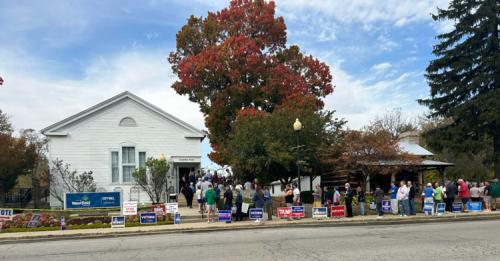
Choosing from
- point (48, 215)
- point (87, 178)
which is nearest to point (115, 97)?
point (87, 178)

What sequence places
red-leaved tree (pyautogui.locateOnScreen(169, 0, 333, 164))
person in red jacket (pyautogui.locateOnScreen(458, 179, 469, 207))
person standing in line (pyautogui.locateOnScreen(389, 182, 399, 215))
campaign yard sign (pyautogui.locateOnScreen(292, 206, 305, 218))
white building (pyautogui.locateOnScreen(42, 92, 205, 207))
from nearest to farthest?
campaign yard sign (pyautogui.locateOnScreen(292, 206, 305, 218)) → person standing in line (pyautogui.locateOnScreen(389, 182, 399, 215)) → person in red jacket (pyautogui.locateOnScreen(458, 179, 469, 207)) → white building (pyautogui.locateOnScreen(42, 92, 205, 207)) → red-leaved tree (pyautogui.locateOnScreen(169, 0, 333, 164))

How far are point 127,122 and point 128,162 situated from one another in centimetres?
Answer: 237

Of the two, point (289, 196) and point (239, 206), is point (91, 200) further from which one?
point (289, 196)

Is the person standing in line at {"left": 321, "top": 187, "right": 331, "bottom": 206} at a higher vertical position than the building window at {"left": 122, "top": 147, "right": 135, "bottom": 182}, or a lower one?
lower

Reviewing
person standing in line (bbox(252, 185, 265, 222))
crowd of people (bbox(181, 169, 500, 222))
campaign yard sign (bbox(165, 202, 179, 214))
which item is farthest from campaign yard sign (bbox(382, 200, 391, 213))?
campaign yard sign (bbox(165, 202, 179, 214))

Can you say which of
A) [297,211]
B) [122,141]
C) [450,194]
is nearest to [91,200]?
[122,141]

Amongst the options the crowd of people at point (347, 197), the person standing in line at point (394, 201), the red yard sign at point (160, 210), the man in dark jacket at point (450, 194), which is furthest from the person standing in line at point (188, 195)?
the man in dark jacket at point (450, 194)

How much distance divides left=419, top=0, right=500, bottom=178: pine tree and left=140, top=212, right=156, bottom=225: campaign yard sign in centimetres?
2220

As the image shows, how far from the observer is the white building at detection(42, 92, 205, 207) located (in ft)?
95.0

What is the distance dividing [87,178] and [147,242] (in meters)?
14.8

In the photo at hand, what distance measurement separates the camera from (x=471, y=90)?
34219 mm

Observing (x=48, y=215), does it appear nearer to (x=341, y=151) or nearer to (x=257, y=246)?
(x=257, y=246)

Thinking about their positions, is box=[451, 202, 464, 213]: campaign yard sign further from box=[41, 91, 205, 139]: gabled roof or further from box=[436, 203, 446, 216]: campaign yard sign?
box=[41, 91, 205, 139]: gabled roof

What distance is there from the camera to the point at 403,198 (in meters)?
23.6
